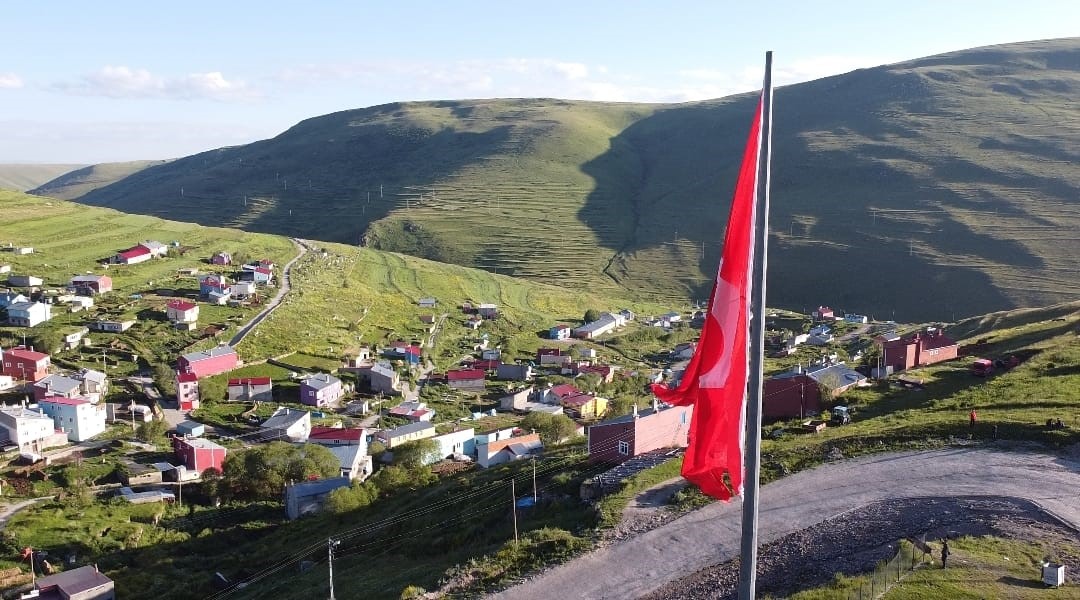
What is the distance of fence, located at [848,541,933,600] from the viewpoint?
1272cm

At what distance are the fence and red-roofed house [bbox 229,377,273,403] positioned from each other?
143ft

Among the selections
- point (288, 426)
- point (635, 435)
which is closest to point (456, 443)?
point (288, 426)

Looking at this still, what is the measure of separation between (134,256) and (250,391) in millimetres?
37322

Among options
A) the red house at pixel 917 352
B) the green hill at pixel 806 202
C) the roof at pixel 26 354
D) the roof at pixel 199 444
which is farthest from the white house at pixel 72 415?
the green hill at pixel 806 202

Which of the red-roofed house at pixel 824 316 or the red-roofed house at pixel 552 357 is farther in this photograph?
the red-roofed house at pixel 824 316

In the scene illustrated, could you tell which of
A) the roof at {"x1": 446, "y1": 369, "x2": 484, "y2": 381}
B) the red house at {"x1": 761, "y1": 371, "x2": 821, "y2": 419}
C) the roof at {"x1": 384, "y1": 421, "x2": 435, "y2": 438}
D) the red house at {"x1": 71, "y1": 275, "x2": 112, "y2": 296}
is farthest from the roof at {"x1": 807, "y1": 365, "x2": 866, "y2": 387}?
the red house at {"x1": 71, "y1": 275, "x2": 112, "y2": 296}

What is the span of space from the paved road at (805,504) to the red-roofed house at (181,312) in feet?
171

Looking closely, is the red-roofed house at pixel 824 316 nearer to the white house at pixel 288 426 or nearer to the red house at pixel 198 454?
the white house at pixel 288 426

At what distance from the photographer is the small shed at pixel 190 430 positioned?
43.1 meters

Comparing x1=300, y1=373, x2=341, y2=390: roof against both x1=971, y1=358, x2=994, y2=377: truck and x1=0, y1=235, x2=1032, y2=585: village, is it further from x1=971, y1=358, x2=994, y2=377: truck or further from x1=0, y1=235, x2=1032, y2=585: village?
x1=971, y1=358, x2=994, y2=377: truck

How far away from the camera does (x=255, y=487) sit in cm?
3569

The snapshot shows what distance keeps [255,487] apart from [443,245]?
95.9m

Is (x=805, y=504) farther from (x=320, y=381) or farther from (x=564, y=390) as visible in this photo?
(x=320, y=381)

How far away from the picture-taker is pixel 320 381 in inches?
2035
